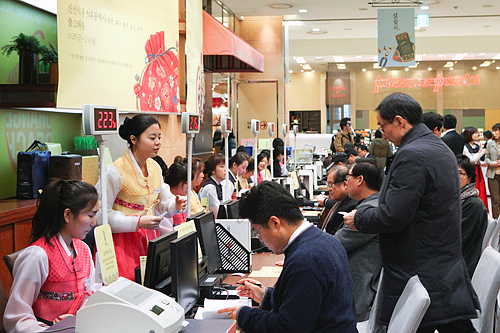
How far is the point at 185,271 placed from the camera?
6.58 ft

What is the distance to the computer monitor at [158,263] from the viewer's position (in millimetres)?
1935

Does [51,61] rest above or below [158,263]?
above

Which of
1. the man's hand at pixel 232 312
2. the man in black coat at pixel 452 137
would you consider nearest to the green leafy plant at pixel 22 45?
the man's hand at pixel 232 312

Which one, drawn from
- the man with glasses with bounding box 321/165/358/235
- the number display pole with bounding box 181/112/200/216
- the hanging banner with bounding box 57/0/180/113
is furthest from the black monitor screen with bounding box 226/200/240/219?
the hanging banner with bounding box 57/0/180/113

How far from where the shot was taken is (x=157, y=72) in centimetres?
577

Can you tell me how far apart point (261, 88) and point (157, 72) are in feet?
22.9

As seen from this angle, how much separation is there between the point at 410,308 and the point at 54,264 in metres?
1.41

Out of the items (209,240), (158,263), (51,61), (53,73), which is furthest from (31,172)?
(158,263)

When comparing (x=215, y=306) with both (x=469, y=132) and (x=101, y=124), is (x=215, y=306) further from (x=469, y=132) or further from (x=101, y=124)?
(x=469, y=132)

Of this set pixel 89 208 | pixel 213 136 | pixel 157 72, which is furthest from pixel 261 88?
pixel 89 208

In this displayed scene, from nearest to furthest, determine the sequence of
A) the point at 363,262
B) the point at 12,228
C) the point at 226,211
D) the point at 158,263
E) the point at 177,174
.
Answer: the point at 158,263
the point at 363,262
the point at 226,211
the point at 12,228
the point at 177,174

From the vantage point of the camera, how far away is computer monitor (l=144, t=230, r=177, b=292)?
1.93 metres

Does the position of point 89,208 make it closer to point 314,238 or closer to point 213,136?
point 314,238

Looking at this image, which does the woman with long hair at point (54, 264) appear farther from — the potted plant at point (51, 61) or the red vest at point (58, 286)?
the potted plant at point (51, 61)
